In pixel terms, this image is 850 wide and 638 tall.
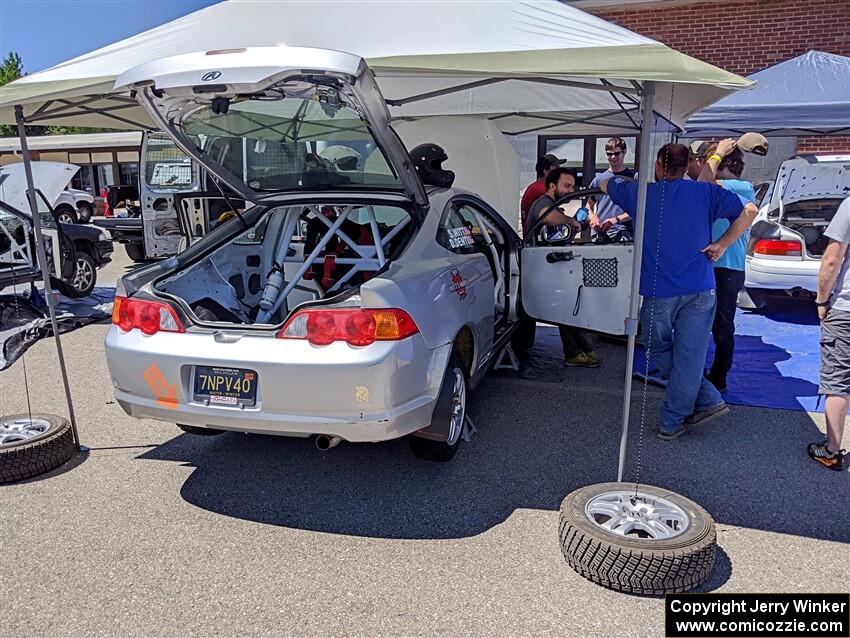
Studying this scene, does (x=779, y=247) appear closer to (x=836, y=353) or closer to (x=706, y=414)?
(x=706, y=414)

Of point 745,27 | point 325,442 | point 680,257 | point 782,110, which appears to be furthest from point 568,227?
point 745,27

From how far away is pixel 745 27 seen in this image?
1277 cm

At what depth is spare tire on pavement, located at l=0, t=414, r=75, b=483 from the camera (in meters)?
3.74

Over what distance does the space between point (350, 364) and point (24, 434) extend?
2405mm

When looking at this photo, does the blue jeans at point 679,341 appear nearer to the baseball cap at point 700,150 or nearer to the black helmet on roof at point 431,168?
the baseball cap at point 700,150

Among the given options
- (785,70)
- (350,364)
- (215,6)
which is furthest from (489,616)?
(785,70)

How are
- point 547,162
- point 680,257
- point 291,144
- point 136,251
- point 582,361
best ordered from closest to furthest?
point 680,257 → point 291,144 → point 582,361 → point 547,162 → point 136,251

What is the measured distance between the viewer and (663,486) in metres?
3.69

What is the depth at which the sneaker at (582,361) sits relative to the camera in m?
6.00

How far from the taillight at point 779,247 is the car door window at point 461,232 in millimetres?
4335

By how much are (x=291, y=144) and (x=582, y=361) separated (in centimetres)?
326

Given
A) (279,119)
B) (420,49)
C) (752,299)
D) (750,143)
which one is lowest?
(752,299)

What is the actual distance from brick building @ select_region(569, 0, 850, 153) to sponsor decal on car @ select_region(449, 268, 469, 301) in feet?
37.7

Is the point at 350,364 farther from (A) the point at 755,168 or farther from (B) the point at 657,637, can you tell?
(A) the point at 755,168
